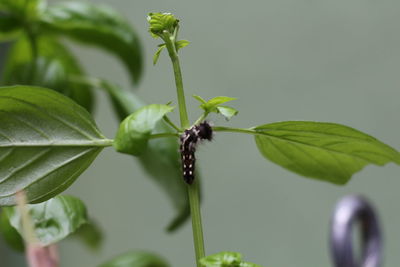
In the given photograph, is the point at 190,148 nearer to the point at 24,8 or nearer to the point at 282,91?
the point at 24,8

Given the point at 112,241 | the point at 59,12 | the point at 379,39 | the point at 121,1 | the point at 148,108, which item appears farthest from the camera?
the point at 112,241

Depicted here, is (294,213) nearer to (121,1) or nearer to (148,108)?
(121,1)

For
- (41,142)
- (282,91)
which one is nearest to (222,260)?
(41,142)

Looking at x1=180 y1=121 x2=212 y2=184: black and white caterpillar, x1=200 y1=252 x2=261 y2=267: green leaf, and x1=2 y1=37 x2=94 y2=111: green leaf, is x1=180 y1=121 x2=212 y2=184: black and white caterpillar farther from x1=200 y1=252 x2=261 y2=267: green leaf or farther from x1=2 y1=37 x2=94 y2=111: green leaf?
x1=2 y1=37 x2=94 y2=111: green leaf

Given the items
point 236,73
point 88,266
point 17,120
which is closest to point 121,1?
point 236,73

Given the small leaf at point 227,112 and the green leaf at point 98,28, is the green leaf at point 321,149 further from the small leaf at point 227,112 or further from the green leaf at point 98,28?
the green leaf at point 98,28
